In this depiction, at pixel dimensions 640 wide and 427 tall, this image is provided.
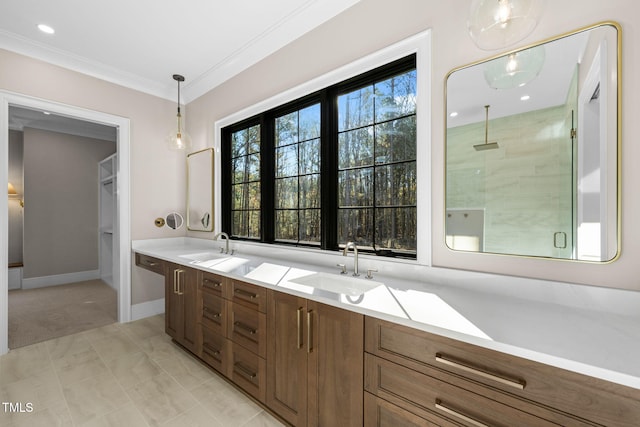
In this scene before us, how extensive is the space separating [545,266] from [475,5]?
45.0 inches

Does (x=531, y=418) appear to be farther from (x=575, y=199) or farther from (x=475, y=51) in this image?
(x=475, y=51)

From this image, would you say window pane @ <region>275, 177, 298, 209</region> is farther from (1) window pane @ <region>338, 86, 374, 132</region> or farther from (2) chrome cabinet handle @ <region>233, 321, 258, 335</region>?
(2) chrome cabinet handle @ <region>233, 321, 258, 335</region>

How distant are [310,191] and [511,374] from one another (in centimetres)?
182

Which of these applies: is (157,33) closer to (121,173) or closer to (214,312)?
(121,173)

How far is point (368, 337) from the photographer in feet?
3.98

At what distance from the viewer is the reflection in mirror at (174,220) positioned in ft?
11.5

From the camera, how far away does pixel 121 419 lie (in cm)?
168

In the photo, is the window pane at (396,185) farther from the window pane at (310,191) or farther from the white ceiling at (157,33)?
the white ceiling at (157,33)

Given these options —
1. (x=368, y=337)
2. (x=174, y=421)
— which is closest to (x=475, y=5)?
(x=368, y=337)

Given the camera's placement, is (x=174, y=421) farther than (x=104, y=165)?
No

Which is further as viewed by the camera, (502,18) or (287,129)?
(287,129)

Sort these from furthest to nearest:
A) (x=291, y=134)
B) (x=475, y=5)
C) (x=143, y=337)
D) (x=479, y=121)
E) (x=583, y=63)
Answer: (x=143, y=337)
(x=291, y=134)
(x=479, y=121)
(x=583, y=63)
(x=475, y=5)

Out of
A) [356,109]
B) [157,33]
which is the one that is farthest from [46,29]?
[356,109]

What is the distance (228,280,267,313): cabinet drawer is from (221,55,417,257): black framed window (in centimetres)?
69
